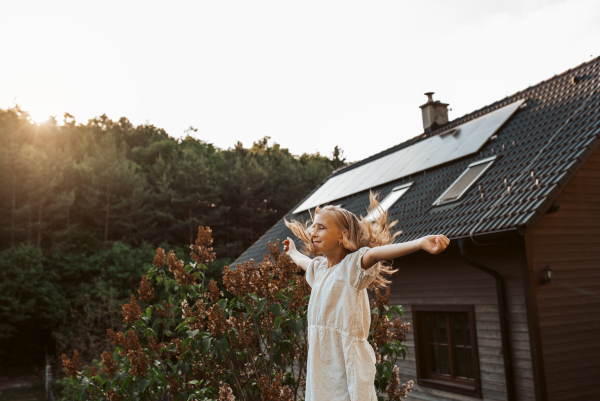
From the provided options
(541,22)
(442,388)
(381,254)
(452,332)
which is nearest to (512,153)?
(541,22)

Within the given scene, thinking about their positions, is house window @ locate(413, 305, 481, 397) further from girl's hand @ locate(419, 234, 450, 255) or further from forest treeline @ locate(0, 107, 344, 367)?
forest treeline @ locate(0, 107, 344, 367)

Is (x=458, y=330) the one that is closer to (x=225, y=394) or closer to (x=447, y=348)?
(x=447, y=348)

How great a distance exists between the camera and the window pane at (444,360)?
23.3ft

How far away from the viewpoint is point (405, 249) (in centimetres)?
185

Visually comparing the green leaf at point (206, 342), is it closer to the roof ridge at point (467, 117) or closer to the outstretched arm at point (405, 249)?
the outstretched arm at point (405, 249)

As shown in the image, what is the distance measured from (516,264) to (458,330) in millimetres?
1506

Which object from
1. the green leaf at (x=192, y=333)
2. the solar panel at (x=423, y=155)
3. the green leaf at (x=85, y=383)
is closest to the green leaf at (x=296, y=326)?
the green leaf at (x=192, y=333)

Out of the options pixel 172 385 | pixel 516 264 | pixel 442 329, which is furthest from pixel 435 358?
pixel 172 385

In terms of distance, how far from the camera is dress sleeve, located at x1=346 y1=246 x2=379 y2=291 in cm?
212

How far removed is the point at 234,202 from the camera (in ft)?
96.6

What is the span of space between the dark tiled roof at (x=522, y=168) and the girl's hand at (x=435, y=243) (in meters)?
4.26

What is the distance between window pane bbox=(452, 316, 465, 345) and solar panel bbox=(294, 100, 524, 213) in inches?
127

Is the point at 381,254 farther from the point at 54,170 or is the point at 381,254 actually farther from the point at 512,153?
the point at 54,170

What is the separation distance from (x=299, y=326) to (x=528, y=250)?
3917 mm
